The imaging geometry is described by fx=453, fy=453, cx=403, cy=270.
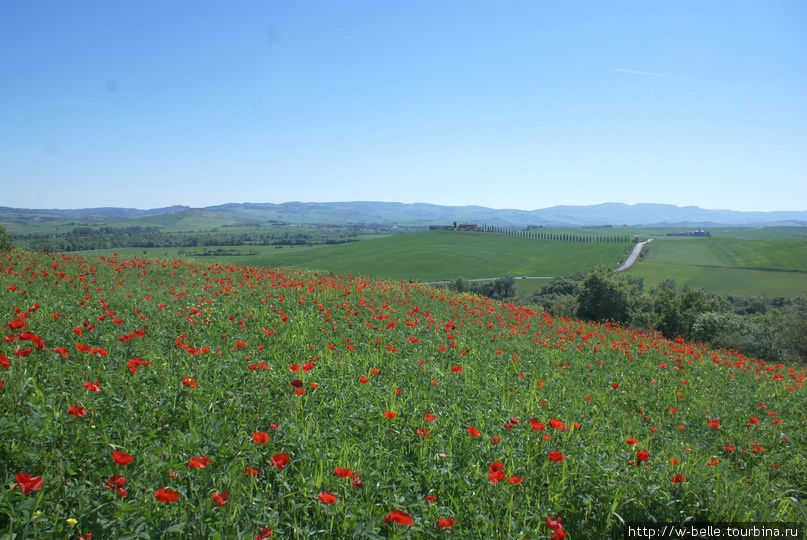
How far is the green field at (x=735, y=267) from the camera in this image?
56.6m

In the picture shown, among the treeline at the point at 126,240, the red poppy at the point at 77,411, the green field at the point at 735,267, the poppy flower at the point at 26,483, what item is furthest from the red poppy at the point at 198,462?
the green field at the point at 735,267

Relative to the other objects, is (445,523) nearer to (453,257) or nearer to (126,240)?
(453,257)

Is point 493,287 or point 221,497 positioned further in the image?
point 493,287

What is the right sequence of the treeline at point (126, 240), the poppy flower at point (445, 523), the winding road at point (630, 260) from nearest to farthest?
the poppy flower at point (445, 523) → the treeline at point (126, 240) → the winding road at point (630, 260)

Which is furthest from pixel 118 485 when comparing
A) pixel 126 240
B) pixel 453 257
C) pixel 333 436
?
pixel 126 240

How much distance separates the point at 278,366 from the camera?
536 centimetres

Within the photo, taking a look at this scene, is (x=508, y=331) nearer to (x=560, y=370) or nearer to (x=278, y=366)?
(x=560, y=370)

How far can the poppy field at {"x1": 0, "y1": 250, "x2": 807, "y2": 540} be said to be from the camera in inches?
110

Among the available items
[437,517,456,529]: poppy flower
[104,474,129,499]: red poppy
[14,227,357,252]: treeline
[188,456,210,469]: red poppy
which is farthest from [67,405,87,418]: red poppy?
[14,227,357,252]: treeline

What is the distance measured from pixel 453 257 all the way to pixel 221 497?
81571mm

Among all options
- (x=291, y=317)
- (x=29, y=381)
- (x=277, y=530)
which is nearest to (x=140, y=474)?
(x=277, y=530)

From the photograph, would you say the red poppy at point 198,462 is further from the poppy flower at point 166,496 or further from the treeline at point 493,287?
the treeline at point 493,287

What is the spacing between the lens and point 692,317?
91.4 feet

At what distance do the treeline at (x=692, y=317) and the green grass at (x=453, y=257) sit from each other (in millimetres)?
35901
